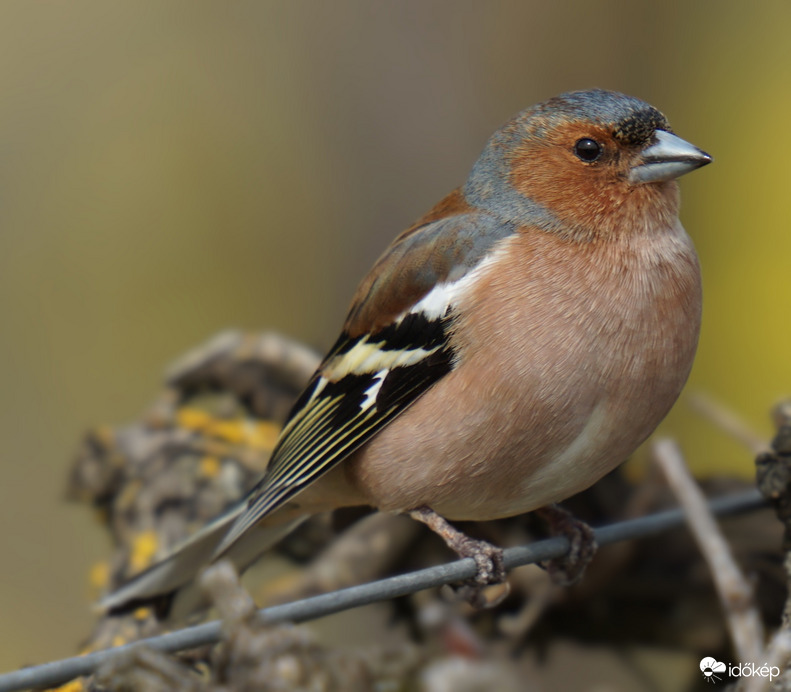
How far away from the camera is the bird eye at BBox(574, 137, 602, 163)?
2404 mm

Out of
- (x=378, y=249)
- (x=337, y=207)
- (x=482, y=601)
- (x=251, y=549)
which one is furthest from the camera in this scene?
(x=337, y=207)

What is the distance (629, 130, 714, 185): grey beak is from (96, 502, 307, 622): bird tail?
1412mm

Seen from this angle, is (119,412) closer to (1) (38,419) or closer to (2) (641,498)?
(1) (38,419)

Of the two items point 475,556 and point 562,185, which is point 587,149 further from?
point 475,556

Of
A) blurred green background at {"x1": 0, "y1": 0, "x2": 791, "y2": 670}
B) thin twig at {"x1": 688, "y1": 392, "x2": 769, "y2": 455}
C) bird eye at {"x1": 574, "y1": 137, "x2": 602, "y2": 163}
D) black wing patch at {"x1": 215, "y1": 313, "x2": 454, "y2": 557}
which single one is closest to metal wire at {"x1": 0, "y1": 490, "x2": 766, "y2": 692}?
black wing patch at {"x1": 215, "y1": 313, "x2": 454, "y2": 557}

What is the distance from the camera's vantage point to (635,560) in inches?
124

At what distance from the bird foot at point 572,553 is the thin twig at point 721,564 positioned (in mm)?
294

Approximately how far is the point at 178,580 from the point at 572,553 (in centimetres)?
112

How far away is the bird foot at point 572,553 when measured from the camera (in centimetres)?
262

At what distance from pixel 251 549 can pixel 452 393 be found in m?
0.90

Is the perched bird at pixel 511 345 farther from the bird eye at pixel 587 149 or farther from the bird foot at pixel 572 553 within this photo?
the bird foot at pixel 572 553

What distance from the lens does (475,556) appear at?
7.74 ft

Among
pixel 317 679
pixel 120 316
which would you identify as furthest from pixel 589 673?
pixel 120 316

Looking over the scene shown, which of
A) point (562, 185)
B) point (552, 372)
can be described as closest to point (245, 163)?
point (562, 185)
